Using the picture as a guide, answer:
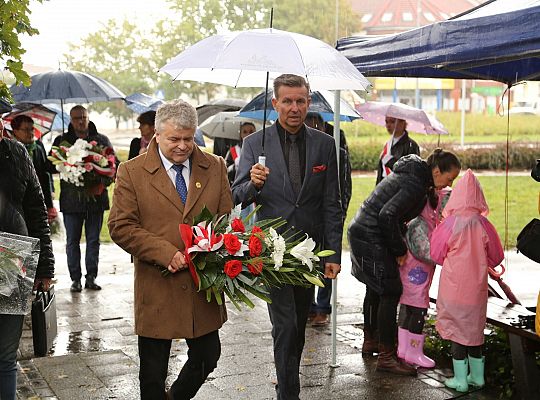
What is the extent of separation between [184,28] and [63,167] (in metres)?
13.9

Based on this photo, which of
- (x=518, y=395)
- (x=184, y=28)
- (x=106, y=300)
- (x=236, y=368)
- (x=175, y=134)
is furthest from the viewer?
(x=184, y=28)

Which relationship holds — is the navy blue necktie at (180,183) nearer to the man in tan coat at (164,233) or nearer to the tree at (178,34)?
the man in tan coat at (164,233)

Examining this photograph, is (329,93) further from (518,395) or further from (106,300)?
(518,395)

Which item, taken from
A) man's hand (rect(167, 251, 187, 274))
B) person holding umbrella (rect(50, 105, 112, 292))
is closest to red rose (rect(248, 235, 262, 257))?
man's hand (rect(167, 251, 187, 274))

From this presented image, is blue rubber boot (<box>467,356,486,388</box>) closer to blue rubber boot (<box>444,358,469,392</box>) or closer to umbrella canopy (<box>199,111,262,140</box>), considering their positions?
blue rubber boot (<box>444,358,469,392</box>)

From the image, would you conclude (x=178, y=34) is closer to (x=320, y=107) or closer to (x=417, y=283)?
(x=320, y=107)

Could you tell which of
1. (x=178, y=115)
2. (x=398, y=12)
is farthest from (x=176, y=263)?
(x=398, y=12)

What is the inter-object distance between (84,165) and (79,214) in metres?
0.60

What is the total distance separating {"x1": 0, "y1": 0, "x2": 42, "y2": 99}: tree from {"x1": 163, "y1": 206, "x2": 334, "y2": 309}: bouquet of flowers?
1.12m

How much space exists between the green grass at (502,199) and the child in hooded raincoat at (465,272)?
1110cm

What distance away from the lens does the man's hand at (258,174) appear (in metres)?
5.23

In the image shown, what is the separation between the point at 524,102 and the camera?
3052 cm

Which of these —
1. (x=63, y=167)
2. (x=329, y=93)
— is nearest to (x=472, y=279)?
(x=329, y=93)

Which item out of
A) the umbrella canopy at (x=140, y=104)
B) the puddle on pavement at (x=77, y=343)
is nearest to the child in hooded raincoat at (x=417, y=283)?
the puddle on pavement at (x=77, y=343)
